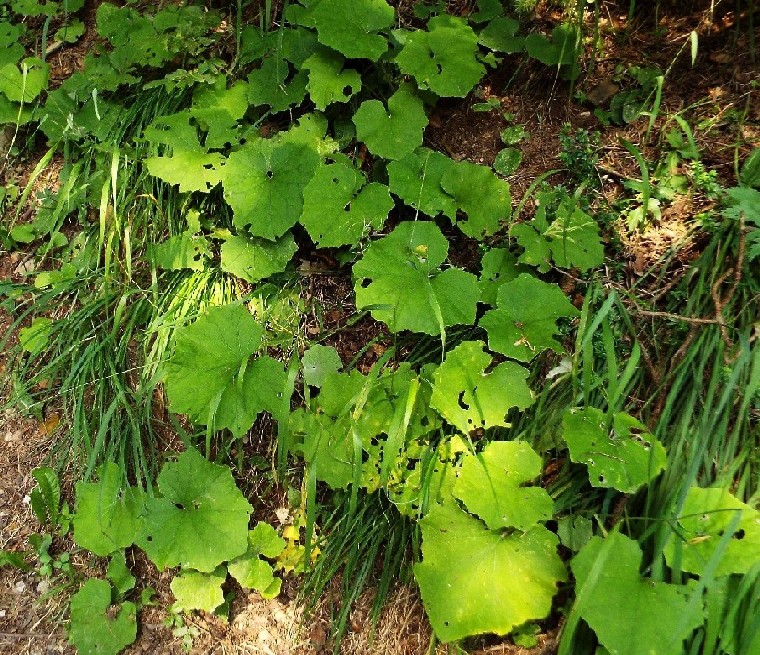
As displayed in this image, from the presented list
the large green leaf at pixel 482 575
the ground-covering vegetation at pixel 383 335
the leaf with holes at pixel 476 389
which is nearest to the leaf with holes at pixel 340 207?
the ground-covering vegetation at pixel 383 335

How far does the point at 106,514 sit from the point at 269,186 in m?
1.40

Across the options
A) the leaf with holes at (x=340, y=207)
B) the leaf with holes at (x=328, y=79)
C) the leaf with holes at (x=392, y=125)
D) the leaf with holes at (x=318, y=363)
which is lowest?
the leaf with holes at (x=318, y=363)

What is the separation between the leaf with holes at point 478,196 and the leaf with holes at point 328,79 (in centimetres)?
56

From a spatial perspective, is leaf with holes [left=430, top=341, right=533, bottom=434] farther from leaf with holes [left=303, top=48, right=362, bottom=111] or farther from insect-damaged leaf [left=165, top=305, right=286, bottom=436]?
leaf with holes [left=303, top=48, right=362, bottom=111]

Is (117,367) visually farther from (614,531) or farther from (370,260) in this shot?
(614,531)

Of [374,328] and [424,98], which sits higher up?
[424,98]

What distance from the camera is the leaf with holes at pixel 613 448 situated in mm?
1743

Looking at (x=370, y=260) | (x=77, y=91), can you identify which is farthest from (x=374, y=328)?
(x=77, y=91)

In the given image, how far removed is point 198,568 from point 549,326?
1.48 m

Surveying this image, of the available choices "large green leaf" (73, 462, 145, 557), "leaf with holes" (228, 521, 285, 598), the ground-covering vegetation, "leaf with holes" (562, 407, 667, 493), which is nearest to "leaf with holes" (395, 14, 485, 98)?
the ground-covering vegetation

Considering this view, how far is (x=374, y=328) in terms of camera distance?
2385mm

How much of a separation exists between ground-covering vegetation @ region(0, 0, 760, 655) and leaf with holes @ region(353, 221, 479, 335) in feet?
0.04

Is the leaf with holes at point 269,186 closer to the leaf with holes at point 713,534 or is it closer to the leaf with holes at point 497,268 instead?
the leaf with holes at point 497,268

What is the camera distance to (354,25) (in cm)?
234
